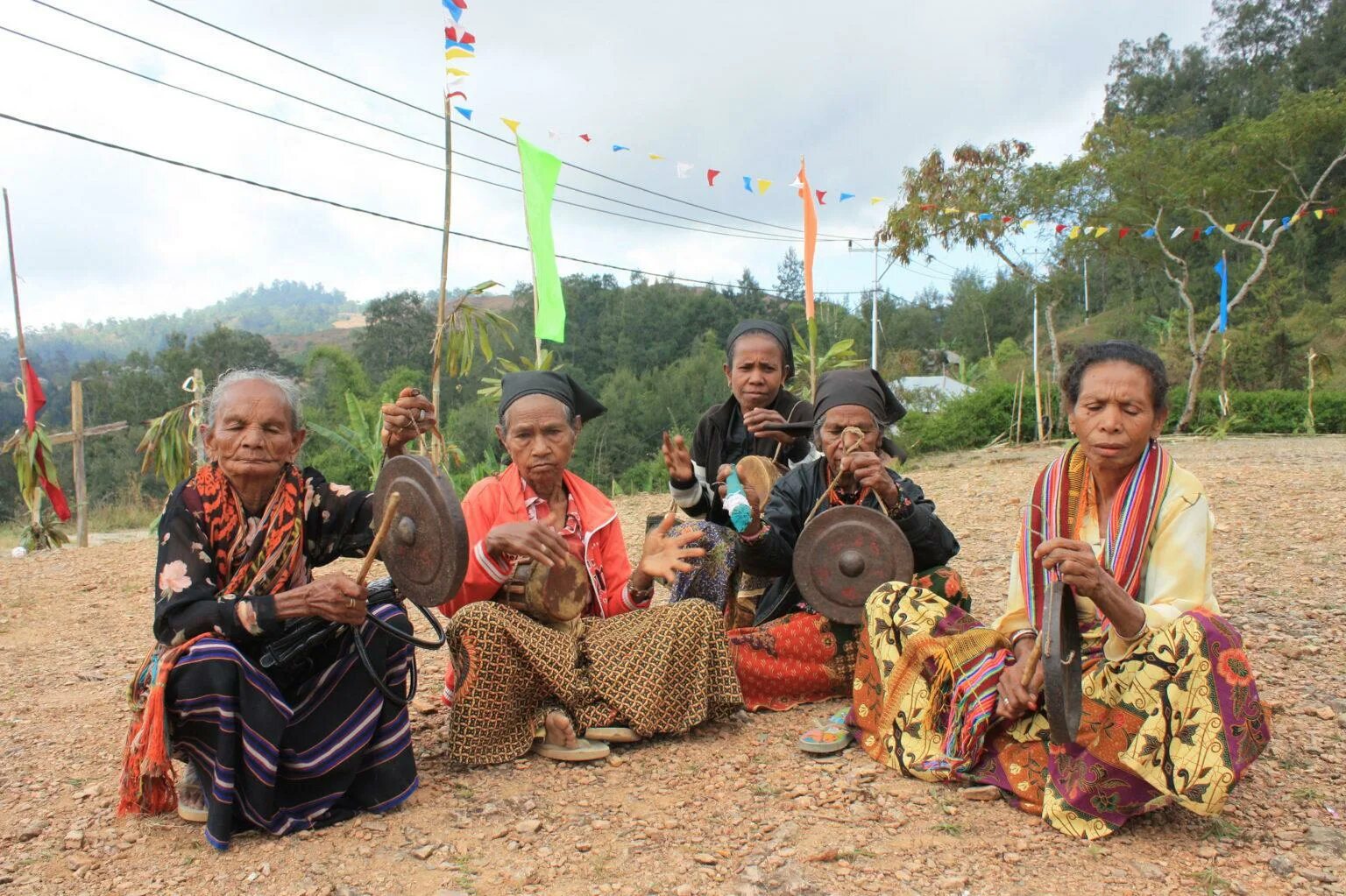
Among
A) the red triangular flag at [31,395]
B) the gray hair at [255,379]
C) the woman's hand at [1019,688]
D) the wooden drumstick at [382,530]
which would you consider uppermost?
the red triangular flag at [31,395]

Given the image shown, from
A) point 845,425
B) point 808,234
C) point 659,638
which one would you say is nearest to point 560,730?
point 659,638

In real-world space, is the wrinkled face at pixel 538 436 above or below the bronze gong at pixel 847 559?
above

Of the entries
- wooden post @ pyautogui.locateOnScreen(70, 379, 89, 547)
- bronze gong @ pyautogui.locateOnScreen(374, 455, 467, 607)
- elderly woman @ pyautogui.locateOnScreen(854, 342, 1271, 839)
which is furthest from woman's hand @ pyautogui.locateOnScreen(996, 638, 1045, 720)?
wooden post @ pyautogui.locateOnScreen(70, 379, 89, 547)

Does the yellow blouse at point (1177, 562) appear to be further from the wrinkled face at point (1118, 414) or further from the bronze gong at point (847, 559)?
the bronze gong at point (847, 559)

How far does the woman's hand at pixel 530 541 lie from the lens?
331cm

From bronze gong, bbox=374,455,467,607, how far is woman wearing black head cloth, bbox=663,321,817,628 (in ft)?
4.19

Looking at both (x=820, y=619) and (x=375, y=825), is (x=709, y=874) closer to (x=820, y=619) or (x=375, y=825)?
(x=375, y=825)

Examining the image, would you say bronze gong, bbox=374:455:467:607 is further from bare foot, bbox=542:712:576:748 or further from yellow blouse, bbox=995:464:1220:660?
yellow blouse, bbox=995:464:1220:660

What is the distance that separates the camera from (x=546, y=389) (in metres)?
3.71

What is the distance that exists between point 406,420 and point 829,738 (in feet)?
6.35

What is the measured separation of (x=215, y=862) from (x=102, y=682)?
113 inches

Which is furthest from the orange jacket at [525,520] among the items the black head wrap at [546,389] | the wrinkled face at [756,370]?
the wrinkled face at [756,370]

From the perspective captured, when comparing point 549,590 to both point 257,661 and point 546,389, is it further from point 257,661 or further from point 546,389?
point 257,661

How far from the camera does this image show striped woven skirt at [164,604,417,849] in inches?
112
